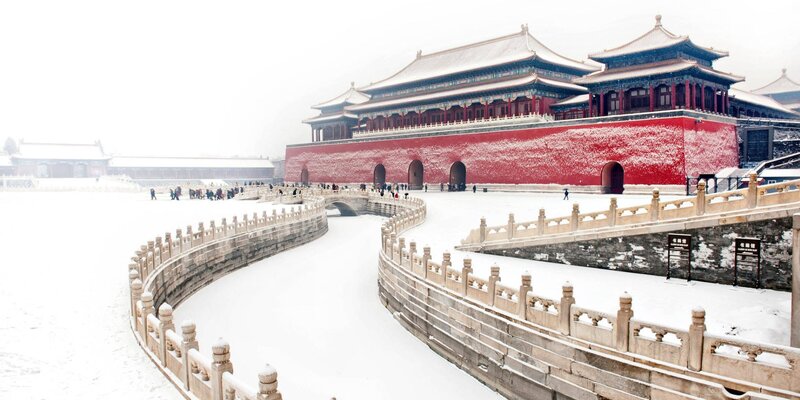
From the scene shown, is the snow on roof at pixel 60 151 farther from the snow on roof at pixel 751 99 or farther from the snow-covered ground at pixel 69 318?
the snow on roof at pixel 751 99

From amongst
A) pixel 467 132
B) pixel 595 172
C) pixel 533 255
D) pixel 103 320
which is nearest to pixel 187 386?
pixel 103 320

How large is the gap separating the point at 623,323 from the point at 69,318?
10759 mm

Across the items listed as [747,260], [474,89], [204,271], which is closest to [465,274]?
[747,260]

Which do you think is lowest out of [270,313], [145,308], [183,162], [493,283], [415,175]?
[270,313]

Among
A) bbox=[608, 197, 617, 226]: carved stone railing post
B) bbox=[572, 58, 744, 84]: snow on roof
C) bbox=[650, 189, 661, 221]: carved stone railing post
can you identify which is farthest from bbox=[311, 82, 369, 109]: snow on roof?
bbox=[650, 189, 661, 221]: carved stone railing post

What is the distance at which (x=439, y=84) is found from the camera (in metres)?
47.8

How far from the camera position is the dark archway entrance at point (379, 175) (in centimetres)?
4988

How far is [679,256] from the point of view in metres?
14.8

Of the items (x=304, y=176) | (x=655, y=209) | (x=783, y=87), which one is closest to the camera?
(x=655, y=209)

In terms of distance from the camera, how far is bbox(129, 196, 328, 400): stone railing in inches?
250

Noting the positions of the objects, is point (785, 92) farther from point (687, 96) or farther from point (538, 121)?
point (538, 121)

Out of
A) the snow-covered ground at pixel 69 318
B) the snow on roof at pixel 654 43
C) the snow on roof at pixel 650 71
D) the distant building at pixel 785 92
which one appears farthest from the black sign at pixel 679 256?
the distant building at pixel 785 92

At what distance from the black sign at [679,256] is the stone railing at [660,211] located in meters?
0.62

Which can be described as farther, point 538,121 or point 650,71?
point 538,121
